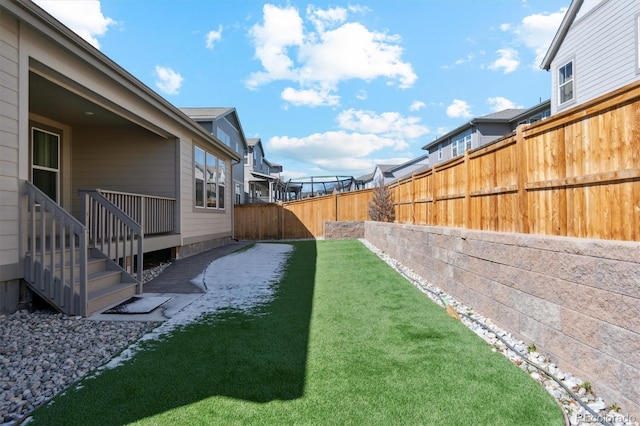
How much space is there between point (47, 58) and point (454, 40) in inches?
386

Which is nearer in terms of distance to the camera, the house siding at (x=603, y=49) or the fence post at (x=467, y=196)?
the fence post at (x=467, y=196)

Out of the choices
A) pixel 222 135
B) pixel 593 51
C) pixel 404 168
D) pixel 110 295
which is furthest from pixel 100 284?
pixel 404 168

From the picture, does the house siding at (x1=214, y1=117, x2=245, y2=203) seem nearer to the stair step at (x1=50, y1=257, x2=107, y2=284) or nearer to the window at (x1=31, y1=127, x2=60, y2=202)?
the window at (x1=31, y1=127, x2=60, y2=202)

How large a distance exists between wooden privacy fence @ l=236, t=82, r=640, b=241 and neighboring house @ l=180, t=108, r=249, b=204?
15.2 m

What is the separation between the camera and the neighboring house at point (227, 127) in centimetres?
2004

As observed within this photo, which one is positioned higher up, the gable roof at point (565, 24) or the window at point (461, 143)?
the gable roof at point (565, 24)

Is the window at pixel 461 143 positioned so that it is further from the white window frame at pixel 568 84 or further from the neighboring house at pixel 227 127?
the neighboring house at pixel 227 127

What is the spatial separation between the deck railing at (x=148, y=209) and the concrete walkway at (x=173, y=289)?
0.92m

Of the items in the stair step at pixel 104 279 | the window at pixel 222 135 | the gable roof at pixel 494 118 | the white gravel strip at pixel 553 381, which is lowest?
the white gravel strip at pixel 553 381

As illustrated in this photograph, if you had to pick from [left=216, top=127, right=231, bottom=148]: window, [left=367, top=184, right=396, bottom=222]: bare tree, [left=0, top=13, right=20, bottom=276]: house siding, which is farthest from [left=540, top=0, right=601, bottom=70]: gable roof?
Answer: [left=216, top=127, right=231, bottom=148]: window

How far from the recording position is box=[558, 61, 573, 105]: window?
1202 cm

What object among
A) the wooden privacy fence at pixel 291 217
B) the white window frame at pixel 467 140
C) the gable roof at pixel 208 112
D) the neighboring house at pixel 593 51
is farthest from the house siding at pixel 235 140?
the neighboring house at pixel 593 51

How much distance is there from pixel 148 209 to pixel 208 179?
3.69 m

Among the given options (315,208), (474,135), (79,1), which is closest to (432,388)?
(79,1)
